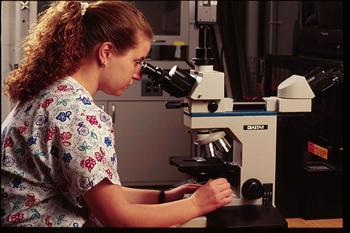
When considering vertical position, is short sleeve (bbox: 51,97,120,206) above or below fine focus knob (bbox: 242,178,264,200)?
above

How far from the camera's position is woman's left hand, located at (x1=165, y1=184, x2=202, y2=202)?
5.54 feet

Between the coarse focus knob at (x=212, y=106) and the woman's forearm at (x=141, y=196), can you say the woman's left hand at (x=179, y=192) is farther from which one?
the coarse focus knob at (x=212, y=106)

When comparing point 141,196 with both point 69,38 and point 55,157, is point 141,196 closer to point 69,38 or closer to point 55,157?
point 55,157

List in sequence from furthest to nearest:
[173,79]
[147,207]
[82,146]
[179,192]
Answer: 1. [179,192]
2. [173,79]
3. [147,207]
4. [82,146]

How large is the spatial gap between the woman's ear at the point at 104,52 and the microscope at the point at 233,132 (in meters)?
0.13

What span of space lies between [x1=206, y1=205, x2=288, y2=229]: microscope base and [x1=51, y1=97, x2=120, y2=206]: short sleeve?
37cm

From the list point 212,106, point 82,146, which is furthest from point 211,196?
point 82,146

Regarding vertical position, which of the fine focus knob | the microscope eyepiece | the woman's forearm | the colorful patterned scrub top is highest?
the microscope eyepiece

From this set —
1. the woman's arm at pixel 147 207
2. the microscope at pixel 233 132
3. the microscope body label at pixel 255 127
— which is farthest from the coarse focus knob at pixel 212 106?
the woman's arm at pixel 147 207

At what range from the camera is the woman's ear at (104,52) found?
1438mm

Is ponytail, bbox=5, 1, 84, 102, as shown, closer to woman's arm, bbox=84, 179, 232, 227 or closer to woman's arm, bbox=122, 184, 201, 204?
woman's arm, bbox=84, 179, 232, 227

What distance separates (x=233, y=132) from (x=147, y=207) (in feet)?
1.26

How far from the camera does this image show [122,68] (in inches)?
58.7

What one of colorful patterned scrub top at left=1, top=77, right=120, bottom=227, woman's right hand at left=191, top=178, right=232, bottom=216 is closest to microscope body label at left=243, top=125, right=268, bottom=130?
woman's right hand at left=191, top=178, right=232, bottom=216
